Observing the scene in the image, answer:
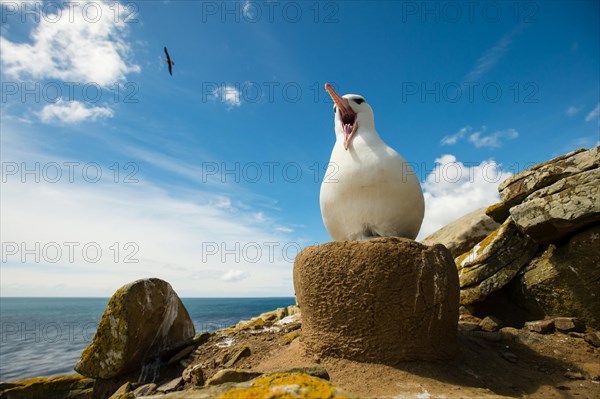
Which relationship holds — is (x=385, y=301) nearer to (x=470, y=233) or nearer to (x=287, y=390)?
(x=287, y=390)

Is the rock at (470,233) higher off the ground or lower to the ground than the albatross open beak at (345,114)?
lower

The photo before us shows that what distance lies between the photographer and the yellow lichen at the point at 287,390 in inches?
86.7

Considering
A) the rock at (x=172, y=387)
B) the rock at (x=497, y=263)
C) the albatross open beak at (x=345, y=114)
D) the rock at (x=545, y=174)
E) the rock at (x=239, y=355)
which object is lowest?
the rock at (x=172, y=387)

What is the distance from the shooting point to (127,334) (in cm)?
704

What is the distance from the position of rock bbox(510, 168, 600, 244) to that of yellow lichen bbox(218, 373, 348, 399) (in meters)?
6.31

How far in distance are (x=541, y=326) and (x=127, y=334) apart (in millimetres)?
7947

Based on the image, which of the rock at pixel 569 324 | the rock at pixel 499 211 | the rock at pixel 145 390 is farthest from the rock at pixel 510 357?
the rock at pixel 145 390

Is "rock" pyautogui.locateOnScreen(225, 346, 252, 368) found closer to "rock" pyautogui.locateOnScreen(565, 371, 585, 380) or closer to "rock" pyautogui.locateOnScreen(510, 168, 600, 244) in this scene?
"rock" pyautogui.locateOnScreen(565, 371, 585, 380)

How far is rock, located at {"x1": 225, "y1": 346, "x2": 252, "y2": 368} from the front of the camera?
607 cm

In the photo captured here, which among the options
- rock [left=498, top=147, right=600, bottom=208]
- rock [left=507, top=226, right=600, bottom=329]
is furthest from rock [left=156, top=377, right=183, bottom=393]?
rock [left=498, top=147, right=600, bottom=208]

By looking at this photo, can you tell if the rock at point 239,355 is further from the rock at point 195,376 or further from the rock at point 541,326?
the rock at point 541,326

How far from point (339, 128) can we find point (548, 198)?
440 centimetres

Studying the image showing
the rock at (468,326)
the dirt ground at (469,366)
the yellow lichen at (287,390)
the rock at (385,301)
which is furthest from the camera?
the rock at (468,326)

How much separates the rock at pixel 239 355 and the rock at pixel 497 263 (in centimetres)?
465
